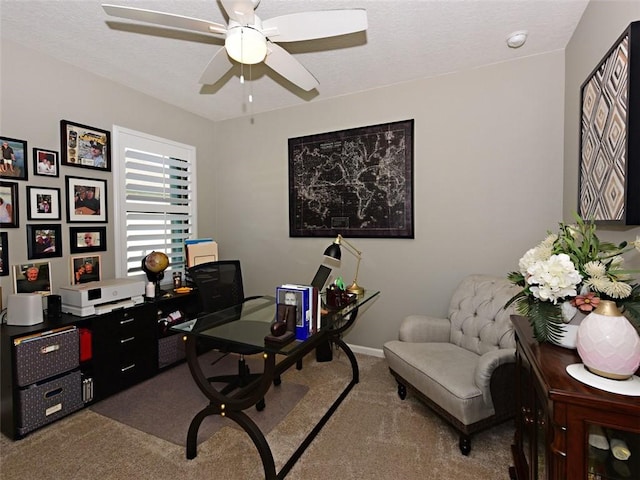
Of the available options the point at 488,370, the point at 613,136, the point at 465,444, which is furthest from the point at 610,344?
the point at 465,444

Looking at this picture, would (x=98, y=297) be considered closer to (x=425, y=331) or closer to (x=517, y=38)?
(x=425, y=331)

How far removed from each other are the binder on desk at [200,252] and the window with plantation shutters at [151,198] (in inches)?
10.3

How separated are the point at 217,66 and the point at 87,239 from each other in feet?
6.62

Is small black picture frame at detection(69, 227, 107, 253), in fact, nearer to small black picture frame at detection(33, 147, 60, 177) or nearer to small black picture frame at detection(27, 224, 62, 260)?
small black picture frame at detection(27, 224, 62, 260)

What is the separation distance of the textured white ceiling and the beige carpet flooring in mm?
2780

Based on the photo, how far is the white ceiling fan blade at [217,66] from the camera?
6.32ft

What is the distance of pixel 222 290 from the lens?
280cm

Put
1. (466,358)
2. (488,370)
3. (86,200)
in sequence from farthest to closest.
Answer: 1. (86,200)
2. (466,358)
3. (488,370)

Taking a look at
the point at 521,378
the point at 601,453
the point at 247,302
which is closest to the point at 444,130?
the point at 521,378

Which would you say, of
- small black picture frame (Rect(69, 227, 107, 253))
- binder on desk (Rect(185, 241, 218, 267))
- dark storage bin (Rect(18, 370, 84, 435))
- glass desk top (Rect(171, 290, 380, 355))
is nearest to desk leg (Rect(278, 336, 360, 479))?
glass desk top (Rect(171, 290, 380, 355))

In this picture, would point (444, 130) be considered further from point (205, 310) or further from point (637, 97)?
point (205, 310)

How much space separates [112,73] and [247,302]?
244 cm

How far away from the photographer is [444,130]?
9.70ft

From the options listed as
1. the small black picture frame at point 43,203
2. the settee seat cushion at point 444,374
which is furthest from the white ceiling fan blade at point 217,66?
the settee seat cushion at point 444,374
